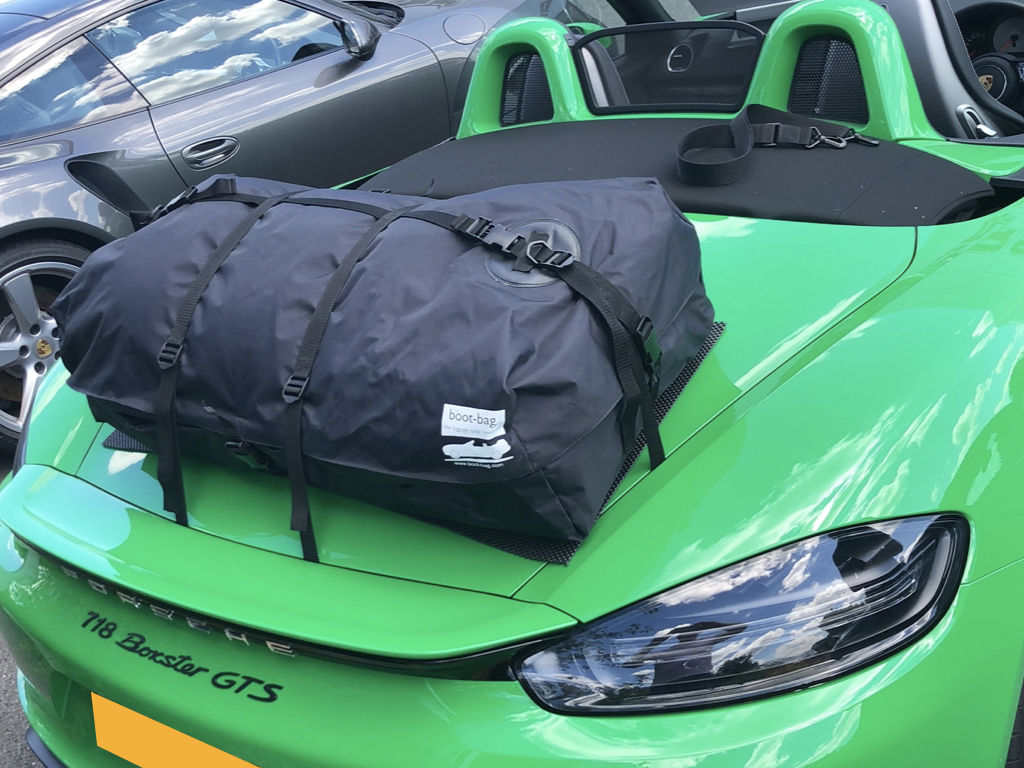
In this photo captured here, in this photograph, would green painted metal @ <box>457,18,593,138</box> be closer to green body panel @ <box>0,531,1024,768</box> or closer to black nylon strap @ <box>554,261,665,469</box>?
black nylon strap @ <box>554,261,665,469</box>

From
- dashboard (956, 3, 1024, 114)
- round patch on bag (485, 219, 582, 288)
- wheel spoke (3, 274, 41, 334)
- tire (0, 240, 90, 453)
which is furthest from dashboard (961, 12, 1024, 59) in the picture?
wheel spoke (3, 274, 41, 334)

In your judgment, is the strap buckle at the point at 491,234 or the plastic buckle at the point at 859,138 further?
the plastic buckle at the point at 859,138

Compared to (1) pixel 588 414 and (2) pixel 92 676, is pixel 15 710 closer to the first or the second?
(2) pixel 92 676

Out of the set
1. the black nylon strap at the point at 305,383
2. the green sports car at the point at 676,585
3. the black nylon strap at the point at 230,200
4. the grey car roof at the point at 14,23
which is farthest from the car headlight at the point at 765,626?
the grey car roof at the point at 14,23

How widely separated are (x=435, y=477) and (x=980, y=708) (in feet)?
2.52

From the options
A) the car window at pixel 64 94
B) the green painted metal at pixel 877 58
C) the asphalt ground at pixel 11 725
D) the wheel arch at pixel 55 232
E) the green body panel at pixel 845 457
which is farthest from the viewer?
the car window at pixel 64 94

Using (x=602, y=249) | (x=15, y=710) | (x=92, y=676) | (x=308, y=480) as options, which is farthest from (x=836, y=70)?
(x=15, y=710)

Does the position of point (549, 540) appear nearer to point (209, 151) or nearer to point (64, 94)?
point (209, 151)

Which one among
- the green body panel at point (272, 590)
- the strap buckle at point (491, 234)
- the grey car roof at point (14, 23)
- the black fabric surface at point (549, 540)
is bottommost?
the green body panel at point (272, 590)

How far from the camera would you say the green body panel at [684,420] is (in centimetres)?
134

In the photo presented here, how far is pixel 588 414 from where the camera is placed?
3.96 ft

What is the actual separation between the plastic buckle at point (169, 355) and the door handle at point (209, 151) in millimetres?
2449

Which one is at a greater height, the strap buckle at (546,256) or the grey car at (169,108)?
the strap buckle at (546,256)

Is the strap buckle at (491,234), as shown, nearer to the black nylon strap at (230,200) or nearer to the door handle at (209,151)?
the black nylon strap at (230,200)
